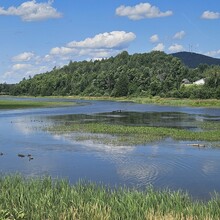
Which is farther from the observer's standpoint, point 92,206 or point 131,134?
point 131,134

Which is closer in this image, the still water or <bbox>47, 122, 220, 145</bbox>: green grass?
the still water

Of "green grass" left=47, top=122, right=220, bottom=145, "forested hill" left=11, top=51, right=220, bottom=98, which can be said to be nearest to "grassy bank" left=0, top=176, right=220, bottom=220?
"green grass" left=47, top=122, right=220, bottom=145

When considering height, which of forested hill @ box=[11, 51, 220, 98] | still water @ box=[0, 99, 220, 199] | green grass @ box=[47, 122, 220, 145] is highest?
forested hill @ box=[11, 51, 220, 98]

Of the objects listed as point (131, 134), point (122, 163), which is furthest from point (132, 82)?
point (122, 163)

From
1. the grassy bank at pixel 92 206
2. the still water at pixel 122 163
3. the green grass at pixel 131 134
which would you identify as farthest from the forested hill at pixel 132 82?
the grassy bank at pixel 92 206

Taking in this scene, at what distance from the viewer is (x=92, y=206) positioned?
12289mm

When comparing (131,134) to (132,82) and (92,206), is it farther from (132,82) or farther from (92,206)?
(132,82)

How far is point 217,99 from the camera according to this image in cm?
9838

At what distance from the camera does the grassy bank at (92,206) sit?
1179cm

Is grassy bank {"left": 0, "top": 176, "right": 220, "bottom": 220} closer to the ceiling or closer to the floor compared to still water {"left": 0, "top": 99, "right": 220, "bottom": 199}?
closer to the ceiling

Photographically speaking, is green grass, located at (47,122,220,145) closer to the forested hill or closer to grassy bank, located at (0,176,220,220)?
grassy bank, located at (0,176,220,220)

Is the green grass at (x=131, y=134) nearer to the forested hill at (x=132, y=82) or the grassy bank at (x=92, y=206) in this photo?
the grassy bank at (x=92, y=206)

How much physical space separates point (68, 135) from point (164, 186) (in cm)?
1880

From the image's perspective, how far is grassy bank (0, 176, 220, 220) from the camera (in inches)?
464
